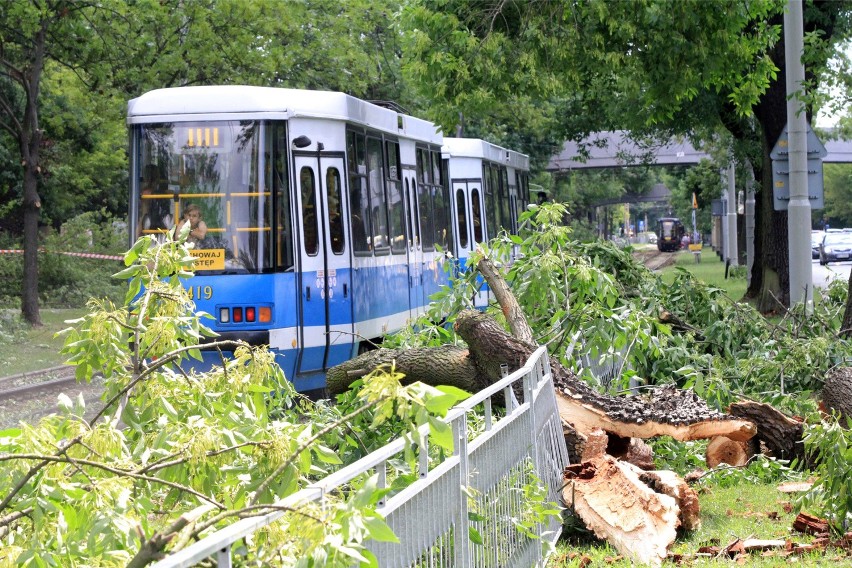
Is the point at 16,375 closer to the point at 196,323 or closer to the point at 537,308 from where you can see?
the point at 537,308

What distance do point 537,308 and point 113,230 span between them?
103 feet

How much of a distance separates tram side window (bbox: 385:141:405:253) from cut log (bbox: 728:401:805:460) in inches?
330

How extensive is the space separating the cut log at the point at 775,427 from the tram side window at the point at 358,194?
6.51m

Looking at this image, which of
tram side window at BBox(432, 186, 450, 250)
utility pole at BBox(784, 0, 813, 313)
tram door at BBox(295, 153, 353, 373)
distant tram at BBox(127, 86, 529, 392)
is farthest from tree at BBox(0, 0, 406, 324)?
utility pole at BBox(784, 0, 813, 313)

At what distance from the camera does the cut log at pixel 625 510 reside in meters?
6.88

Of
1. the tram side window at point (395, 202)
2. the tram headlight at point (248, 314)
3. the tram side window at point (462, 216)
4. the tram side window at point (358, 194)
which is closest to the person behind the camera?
the tram headlight at point (248, 314)


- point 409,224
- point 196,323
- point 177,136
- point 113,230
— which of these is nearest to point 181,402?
point 196,323

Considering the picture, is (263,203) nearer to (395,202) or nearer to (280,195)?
(280,195)

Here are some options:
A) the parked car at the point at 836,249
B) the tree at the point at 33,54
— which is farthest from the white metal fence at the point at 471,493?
the parked car at the point at 836,249

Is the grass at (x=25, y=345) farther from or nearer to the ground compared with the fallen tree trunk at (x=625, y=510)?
nearer to the ground

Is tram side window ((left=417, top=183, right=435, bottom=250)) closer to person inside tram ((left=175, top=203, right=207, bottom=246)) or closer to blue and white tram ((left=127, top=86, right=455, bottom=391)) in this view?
blue and white tram ((left=127, top=86, right=455, bottom=391))

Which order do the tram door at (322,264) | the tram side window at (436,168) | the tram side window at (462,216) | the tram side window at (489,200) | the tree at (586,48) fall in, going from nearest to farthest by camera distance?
the tram door at (322,264) → the tree at (586,48) → the tram side window at (436,168) → the tram side window at (462,216) → the tram side window at (489,200)

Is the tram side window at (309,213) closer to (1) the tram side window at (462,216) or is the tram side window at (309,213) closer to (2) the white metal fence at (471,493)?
(2) the white metal fence at (471,493)

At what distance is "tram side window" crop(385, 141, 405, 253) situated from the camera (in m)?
17.1
